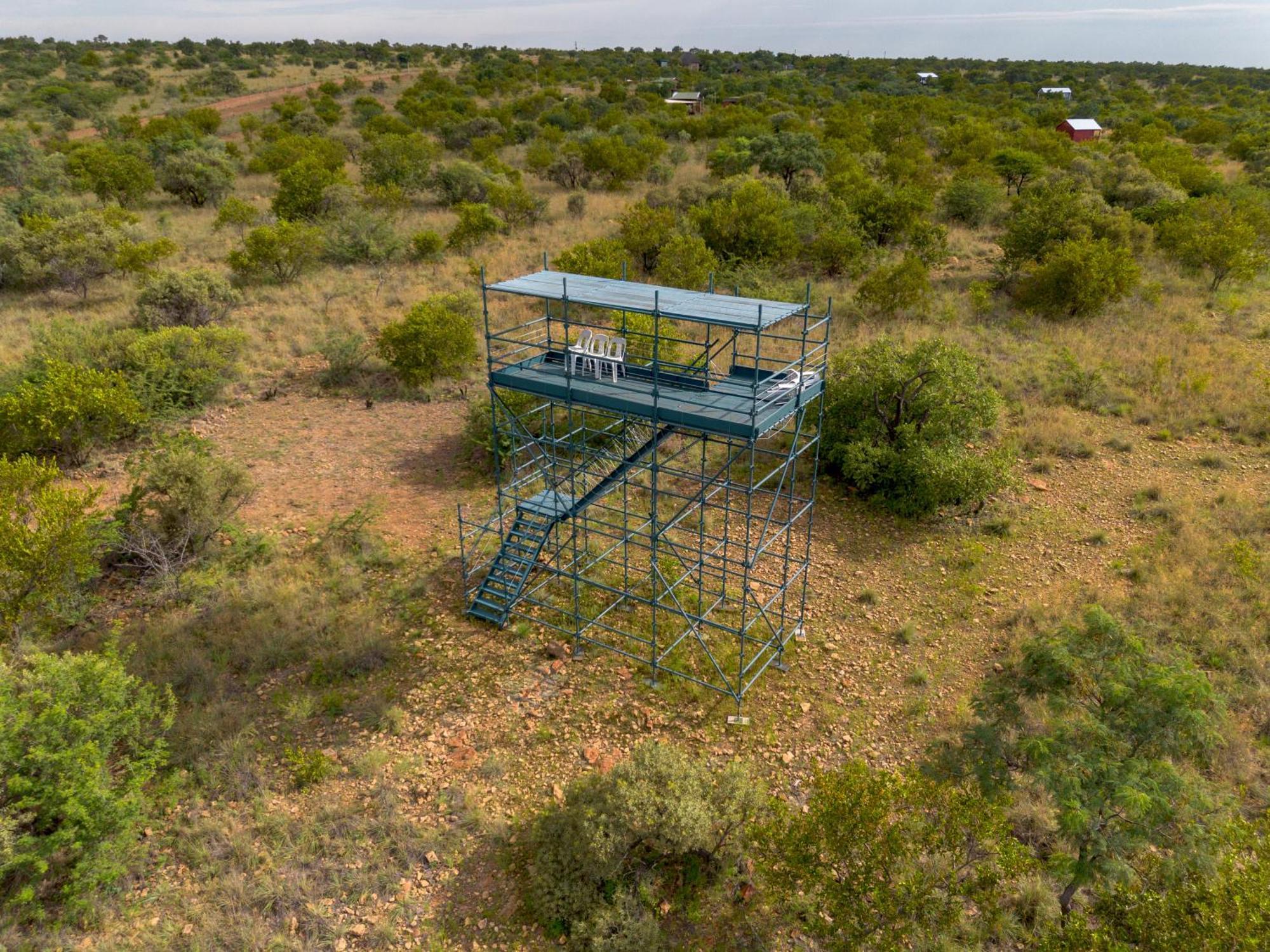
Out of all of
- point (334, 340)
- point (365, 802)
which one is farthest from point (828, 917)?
point (334, 340)

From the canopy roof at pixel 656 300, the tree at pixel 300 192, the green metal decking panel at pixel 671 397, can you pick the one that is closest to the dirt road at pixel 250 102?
the tree at pixel 300 192

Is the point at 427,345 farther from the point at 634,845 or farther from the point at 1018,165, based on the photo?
the point at 1018,165

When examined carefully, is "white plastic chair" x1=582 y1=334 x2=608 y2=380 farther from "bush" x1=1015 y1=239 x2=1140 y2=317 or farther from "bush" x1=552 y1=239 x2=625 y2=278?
"bush" x1=1015 y1=239 x2=1140 y2=317

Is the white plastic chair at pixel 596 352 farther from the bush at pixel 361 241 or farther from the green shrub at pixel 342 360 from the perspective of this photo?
the bush at pixel 361 241

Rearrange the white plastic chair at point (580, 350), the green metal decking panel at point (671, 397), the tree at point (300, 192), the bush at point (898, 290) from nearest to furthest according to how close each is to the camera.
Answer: the green metal decking panel at point (671, 397) < the white plastic chair at point (580, 350) < the bush at point (898, 290) < the tree at point (300, 192)

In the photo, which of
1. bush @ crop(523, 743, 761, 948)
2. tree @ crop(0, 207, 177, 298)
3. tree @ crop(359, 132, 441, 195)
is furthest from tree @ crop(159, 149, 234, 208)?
bush @ crop(523, 743, 761, 948)
